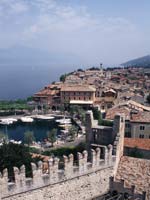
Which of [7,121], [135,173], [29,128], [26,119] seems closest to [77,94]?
[26,119]

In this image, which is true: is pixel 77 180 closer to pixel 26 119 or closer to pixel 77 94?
pixel 26 119

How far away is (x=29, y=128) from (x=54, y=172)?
6386cm

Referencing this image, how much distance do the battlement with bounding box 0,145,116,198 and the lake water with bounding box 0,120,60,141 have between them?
51632 mm

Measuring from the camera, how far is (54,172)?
18.2m

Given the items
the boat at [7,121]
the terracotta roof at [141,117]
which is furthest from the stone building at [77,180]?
the boat at [7,121]

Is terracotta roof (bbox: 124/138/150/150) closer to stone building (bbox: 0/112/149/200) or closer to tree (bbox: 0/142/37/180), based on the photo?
tree (bbox: 0/142/37/180)

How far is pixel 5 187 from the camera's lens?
16.6 meters

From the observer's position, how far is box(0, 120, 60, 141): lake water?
7438 cm

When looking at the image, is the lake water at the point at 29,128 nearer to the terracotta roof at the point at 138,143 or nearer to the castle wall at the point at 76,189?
the terracotta roof at the point at 138,143

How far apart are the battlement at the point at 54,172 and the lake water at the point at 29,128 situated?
169ft

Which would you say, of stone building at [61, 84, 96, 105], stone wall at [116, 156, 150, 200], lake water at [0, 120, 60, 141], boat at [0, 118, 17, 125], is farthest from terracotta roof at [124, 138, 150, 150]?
stone building at [61, 84, 96, 105]

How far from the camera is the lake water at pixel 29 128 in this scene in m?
74.4

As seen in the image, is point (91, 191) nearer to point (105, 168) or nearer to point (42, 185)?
point (105, 168)

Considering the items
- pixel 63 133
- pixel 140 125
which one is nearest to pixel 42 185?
pixel 140 125
